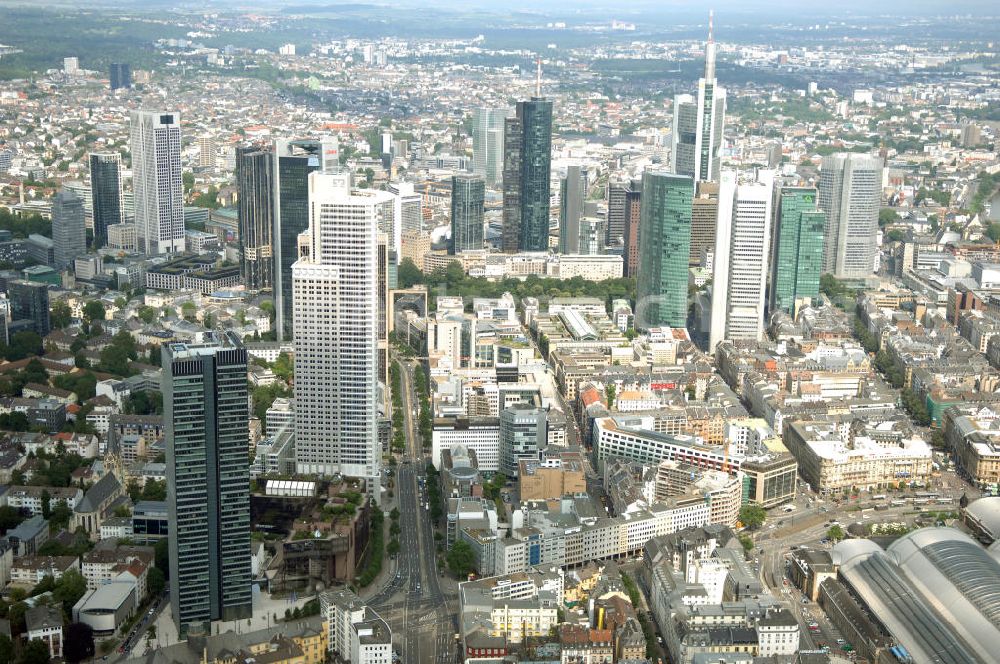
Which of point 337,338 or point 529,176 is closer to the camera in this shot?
point 337,338

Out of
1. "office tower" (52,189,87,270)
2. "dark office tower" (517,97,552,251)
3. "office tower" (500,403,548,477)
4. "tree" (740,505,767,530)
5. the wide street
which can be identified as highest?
"dark office tower" (517,97,552,251)

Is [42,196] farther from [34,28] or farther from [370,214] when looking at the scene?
[370,214]

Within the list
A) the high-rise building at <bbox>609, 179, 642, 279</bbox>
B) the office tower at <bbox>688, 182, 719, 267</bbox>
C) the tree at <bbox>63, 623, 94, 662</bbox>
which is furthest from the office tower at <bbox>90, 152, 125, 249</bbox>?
the tree at <bbox>63, 623, 94, 662</bbox>

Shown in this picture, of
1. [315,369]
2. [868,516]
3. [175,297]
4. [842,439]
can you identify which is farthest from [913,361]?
[175,297]

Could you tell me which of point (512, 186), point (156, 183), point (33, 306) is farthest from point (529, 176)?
point (33, 306)

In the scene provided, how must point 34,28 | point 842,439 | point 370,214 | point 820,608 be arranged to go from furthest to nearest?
point 34,28, point 842,439, point 370,214, point 820,608

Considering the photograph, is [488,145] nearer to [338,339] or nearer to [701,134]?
[701,134]

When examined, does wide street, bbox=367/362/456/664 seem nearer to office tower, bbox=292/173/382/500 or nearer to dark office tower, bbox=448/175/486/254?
office tower, bbox=292/173/382/500
